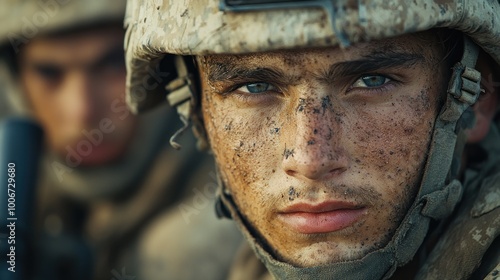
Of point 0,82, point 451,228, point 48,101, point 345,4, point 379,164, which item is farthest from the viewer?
point 0,82

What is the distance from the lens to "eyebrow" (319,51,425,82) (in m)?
2.55

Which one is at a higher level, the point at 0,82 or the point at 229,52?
the point at 229,52

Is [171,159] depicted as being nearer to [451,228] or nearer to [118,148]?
[118,148]

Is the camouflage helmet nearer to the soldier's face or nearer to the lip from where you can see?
the lip

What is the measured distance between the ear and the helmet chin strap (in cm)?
18

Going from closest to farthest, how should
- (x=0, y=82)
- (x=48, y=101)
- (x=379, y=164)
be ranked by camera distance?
(x=379, y=164)
(x=48, y=101)
(x=0, y=82)

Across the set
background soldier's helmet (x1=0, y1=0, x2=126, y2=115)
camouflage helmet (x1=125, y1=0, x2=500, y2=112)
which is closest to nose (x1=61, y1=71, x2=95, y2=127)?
background soldier's helmet (x1=0, y1=0, x2=126, y2=115)

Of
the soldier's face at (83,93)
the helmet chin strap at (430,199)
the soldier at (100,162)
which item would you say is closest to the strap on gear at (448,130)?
the helmet chin strap at (430,199)

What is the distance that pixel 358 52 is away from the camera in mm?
2545

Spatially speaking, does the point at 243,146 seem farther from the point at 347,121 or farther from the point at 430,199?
the point at 430,199

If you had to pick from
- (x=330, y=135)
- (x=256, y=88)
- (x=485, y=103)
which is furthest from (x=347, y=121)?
(x=485, y=103)

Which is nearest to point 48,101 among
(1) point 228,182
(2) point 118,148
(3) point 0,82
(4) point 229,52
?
(2) point 118,148

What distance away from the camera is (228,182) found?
296cm

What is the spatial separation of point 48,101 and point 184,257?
3.90 feet
